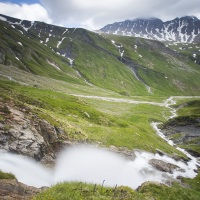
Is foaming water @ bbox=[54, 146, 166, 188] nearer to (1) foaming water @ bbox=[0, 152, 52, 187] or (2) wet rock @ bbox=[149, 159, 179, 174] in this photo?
(2) wet rock @ bbox=[149, 159, 179, 174]

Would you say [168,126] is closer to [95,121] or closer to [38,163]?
[95,121]

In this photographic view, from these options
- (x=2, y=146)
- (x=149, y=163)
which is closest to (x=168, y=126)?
(x=149, y=163)

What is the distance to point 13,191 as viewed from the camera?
52.1 ft

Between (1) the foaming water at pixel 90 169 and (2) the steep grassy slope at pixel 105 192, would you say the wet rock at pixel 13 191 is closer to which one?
(2) the steep grassy slope at pixel 105 192

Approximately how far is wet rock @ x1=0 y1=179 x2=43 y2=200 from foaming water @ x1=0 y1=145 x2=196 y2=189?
5419mm

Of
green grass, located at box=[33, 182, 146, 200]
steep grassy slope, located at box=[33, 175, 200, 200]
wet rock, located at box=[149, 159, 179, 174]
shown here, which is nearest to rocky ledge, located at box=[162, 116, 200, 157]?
wet rock, located at box=[149, 159, 179, 174]

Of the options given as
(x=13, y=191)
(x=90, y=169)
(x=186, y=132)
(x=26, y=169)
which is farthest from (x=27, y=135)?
(x=186, y=132)

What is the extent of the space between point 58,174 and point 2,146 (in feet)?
27.2

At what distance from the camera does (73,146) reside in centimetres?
3875

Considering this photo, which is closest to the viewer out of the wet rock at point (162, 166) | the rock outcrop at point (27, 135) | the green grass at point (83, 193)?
the green grass at point (83, 193)

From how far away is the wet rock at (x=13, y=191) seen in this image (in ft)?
48.9

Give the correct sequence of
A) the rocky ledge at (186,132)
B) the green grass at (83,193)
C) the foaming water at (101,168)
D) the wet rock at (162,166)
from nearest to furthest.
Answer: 1. the green grass at (83,193)
2. the foaming water at (101,168)
3. the wet rock at (162,166)
4. the rocky ledge at (186,132)

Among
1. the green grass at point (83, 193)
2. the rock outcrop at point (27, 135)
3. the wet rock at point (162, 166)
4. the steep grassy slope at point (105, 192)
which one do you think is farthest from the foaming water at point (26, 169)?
the wet rock at point (162, 166)

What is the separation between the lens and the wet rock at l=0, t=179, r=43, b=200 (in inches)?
586
